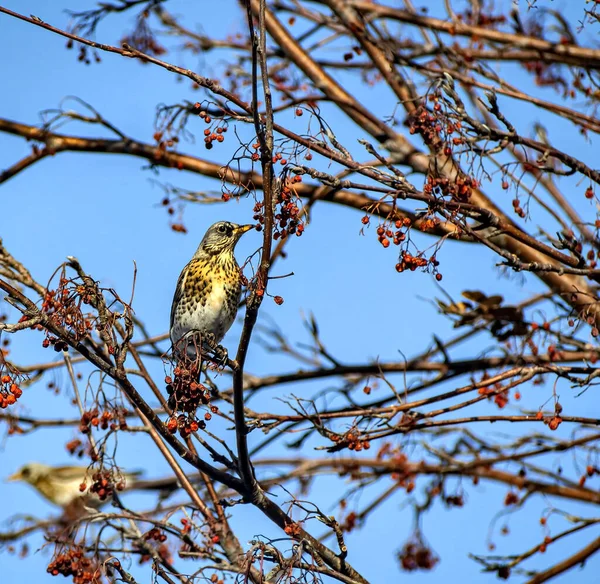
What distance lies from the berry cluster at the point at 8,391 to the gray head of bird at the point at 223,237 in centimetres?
282

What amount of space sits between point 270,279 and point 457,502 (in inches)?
129

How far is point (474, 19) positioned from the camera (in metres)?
6.58

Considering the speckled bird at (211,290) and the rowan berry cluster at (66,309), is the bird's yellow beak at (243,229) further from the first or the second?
the rowan berry cluster at (66,309)

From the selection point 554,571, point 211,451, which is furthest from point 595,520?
point 211,451

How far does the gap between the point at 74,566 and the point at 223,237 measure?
2682mm

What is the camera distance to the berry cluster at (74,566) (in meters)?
3.72

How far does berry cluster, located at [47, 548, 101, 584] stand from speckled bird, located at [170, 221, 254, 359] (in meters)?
1.71

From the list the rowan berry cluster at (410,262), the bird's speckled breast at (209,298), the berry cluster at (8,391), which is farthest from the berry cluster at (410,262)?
the bird's speckled breast at (209,298)

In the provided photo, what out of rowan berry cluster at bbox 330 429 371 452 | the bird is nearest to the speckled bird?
the bird

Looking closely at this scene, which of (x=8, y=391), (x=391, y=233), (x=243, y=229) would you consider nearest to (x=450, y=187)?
(x=391, y=233)

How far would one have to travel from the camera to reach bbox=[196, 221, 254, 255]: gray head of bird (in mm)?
5875

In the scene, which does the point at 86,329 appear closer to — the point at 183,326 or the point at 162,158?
the point at 183,326

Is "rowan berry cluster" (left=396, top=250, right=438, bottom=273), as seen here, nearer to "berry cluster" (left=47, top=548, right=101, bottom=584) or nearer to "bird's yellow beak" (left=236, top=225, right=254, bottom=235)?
"berry cluster" (left=47, top=548, right=101, bottom=584)

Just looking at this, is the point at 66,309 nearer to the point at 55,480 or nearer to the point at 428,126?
the point at 428,126
